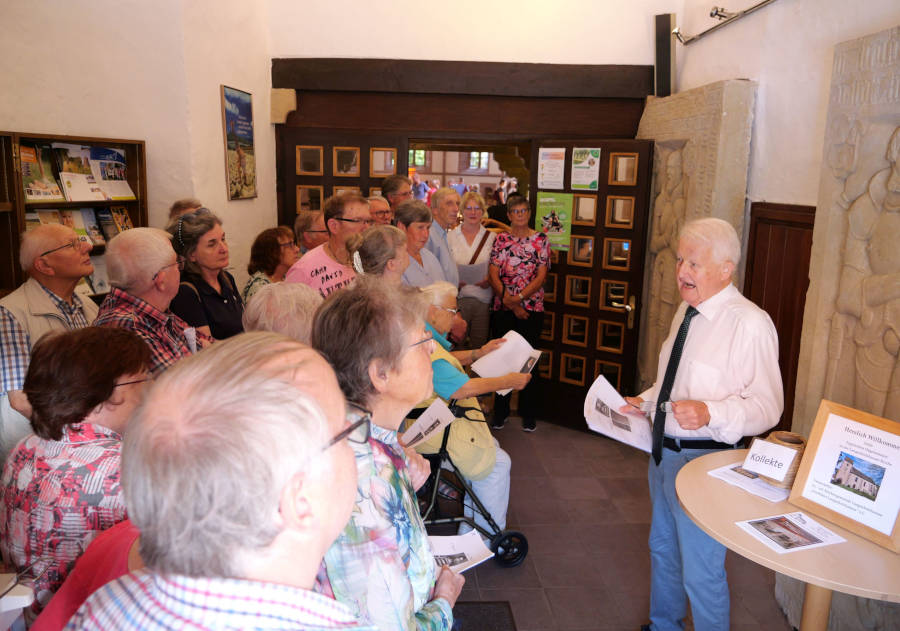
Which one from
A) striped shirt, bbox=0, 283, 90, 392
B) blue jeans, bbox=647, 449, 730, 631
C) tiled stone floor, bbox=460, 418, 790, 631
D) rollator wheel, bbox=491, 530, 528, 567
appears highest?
striped shirt, bbox=0, 283, 90, 392

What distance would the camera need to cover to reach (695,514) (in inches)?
75.6

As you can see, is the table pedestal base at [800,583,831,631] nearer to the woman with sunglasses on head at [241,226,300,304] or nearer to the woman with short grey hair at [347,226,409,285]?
the woman with short grey hair at [347,226,409,285]

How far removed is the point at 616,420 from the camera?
2561 mm

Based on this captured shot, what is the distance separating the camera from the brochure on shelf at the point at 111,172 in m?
4.12

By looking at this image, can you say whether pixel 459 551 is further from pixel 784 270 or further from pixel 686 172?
pixel 686 172

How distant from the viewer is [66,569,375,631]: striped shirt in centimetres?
78

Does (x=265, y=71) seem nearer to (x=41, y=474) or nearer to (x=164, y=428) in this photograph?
(x=41, y=474)

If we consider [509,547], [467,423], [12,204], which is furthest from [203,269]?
[509,547]

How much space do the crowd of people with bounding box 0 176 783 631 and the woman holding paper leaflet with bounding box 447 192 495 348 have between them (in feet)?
4.78

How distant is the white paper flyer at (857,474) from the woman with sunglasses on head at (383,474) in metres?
1.13

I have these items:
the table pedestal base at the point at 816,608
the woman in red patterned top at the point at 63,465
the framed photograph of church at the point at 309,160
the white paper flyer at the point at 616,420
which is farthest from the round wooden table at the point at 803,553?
the framed photograph of church at the point at 309,160

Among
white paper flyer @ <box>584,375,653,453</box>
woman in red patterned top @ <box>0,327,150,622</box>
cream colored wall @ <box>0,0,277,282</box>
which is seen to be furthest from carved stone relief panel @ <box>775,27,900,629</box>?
cream colored wall @ <box>0,0,277,282</box>

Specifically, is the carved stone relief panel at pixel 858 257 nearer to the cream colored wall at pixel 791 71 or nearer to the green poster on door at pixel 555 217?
the cream colored wall at pixel 791 71

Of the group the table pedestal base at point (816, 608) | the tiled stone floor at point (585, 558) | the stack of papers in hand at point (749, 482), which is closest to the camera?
the table pedestal base at point (816, 608)
